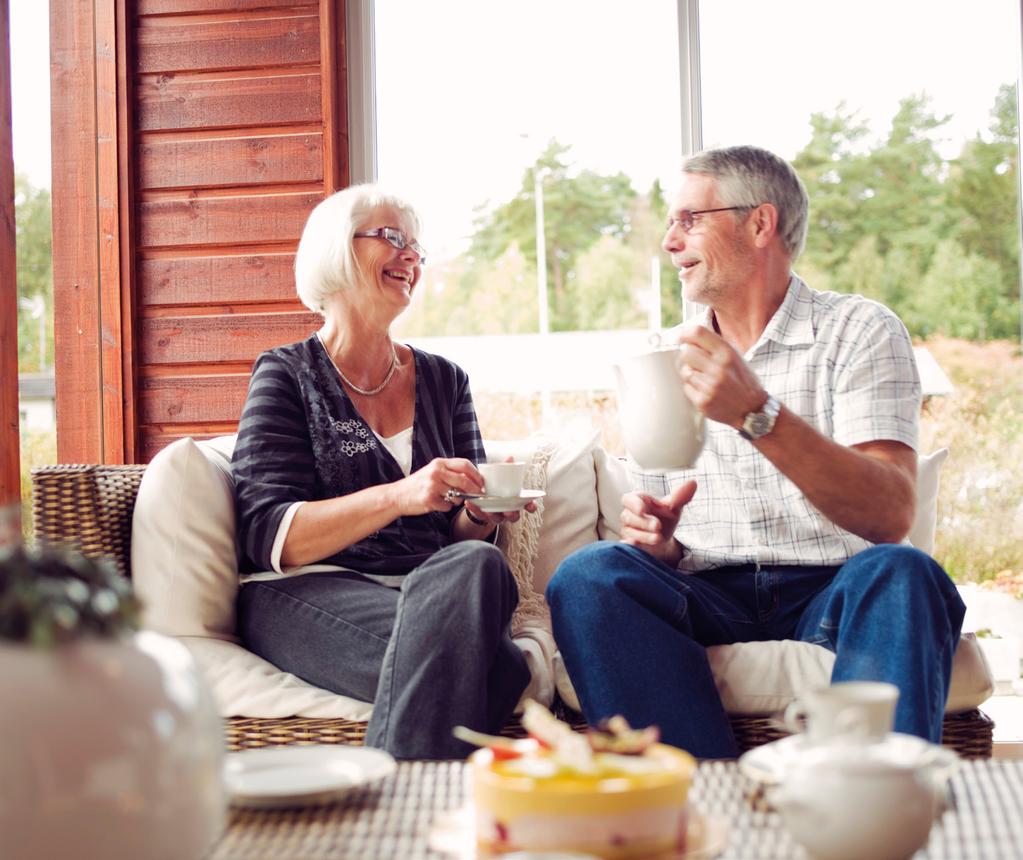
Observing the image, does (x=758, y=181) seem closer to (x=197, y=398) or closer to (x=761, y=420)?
(x=761, y=420)

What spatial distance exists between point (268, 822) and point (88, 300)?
2.58m

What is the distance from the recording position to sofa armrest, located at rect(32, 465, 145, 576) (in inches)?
84.4

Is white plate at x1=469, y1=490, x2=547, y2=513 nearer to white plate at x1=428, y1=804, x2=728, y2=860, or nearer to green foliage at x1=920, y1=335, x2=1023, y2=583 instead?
white plate at x1=428, y1=804, x2=728, y2=860

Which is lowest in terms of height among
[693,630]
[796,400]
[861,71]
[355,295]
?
[693,630]

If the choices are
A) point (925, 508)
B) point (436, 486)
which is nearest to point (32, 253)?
point (436, 486)

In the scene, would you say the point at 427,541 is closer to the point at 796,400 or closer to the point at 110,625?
the point at 796,400

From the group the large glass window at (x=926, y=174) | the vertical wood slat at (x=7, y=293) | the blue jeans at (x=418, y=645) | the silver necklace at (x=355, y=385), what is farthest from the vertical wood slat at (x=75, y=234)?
the large glass window at (x=926, y=174)

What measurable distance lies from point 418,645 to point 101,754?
0.97 m

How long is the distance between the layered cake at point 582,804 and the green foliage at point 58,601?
0.33 m


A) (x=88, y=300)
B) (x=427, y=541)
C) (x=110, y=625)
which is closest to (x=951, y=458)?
(x=427, y=541)

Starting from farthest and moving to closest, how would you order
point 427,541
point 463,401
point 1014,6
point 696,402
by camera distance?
point 1014,6
point 463,401
point 427,541
point 696,402

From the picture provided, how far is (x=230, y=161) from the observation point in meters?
3.34

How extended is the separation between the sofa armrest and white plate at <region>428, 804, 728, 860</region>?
1.30 meters

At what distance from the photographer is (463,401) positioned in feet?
8.14
